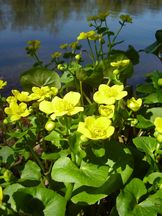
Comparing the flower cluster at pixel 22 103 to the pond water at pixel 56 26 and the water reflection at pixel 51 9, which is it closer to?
the pond water at pixel 56 26

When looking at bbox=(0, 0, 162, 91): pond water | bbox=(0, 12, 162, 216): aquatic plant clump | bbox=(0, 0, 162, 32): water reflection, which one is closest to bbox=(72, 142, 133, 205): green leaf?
bbox=(0, 12, 162, 216): aquatic plant clump

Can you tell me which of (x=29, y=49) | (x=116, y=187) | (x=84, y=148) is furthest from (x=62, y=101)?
(x=29, y=49)

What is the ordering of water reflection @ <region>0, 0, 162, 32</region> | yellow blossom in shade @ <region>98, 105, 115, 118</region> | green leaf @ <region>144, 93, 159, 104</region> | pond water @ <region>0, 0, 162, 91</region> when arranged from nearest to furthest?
yellow blossom in shade @ <region>98, 105, 115, 118</region> < green leaf @ <region>144, 93, 159, 104</region> < pond water @ <region>0, 0, 162, 91</region> < water reflection @ <region>0, 0, 162, 32</region>

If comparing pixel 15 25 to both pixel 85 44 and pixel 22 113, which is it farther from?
pixel 22 113

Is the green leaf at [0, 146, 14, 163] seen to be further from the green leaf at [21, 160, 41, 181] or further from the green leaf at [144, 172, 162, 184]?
the green leaf at [144, 172, 162, 184]

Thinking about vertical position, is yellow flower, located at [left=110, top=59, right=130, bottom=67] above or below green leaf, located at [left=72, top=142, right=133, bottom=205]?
above

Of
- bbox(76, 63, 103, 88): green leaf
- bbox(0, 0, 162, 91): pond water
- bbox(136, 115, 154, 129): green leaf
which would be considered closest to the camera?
bbox(136, 115, 154, 129): green leaf

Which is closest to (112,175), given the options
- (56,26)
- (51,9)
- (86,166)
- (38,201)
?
(86,166)
